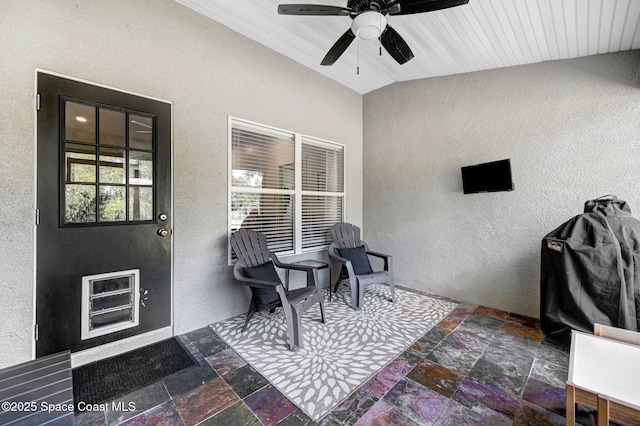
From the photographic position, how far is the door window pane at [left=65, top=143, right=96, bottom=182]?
2.06m

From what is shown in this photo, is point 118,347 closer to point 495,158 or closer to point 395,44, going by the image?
point 395,44

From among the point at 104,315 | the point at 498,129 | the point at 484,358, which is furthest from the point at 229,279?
the point at 498,129

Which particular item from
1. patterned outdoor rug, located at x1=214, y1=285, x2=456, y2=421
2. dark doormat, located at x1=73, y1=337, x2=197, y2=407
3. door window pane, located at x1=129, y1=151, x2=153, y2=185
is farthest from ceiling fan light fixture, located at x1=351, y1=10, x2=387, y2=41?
dark doormat, located at x1=73, y1=337, x2=197, y2=407

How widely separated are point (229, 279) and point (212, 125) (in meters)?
1.70

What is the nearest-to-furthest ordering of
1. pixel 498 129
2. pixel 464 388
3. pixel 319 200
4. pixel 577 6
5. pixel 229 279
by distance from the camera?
pixel 464 388 < pixel 577 6 < pixel 229 279 < pixel 498 129 < pixel 319 200

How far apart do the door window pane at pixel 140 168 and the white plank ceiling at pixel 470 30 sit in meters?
1.57

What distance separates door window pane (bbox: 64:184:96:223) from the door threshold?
3.54 feet

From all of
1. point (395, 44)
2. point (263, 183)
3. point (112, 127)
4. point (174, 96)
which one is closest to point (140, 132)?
point (112, 127)

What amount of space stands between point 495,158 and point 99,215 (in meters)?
4.26

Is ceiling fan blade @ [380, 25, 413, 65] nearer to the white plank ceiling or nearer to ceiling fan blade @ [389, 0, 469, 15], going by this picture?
ceiling fan blade @ [389, 0, 469, 15]

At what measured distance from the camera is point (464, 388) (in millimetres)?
1858

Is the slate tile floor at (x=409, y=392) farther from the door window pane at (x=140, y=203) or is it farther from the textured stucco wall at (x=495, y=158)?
the door window pane at (x=140, y=203)

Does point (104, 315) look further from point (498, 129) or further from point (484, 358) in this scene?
point (498, 129)

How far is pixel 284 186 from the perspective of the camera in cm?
357
